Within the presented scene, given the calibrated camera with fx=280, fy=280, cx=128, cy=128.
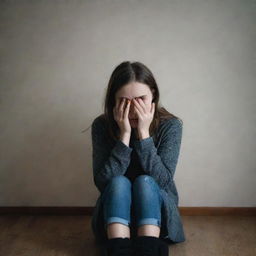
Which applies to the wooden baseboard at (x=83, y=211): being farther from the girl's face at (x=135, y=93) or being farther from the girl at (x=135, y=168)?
the girl's face at (x=135, y=93)

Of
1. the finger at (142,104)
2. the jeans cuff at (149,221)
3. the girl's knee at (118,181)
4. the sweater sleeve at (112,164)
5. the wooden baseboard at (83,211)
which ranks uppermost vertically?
the finger at (142,104)

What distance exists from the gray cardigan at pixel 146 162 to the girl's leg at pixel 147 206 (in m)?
0.07

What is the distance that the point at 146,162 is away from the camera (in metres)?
1.23

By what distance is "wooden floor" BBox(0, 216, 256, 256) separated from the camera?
1365mm

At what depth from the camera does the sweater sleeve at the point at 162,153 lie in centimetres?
123

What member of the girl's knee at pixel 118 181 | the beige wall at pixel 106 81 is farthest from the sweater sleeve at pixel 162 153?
the beige wall at pixel 106 81

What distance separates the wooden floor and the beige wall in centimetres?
13

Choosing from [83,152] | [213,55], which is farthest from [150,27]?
[83,152]

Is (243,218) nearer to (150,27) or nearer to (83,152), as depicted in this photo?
(83,152)

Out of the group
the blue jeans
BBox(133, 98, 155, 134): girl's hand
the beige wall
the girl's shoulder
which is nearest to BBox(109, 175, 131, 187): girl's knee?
the blue jeans

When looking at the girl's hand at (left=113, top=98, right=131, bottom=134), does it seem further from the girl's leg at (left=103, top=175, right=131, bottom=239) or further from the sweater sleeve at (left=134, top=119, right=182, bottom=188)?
the girl's leg at (left=103, top=175, right=131, bottom=239)

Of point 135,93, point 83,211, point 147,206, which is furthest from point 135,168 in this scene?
point 83,211

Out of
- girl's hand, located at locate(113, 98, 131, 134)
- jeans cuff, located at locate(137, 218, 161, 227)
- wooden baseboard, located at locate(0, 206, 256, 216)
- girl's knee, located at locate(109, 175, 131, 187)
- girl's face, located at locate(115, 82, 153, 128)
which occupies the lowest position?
wooden baseboard, located at locate(0, 206, 256, 216)

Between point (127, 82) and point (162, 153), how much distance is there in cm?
37
